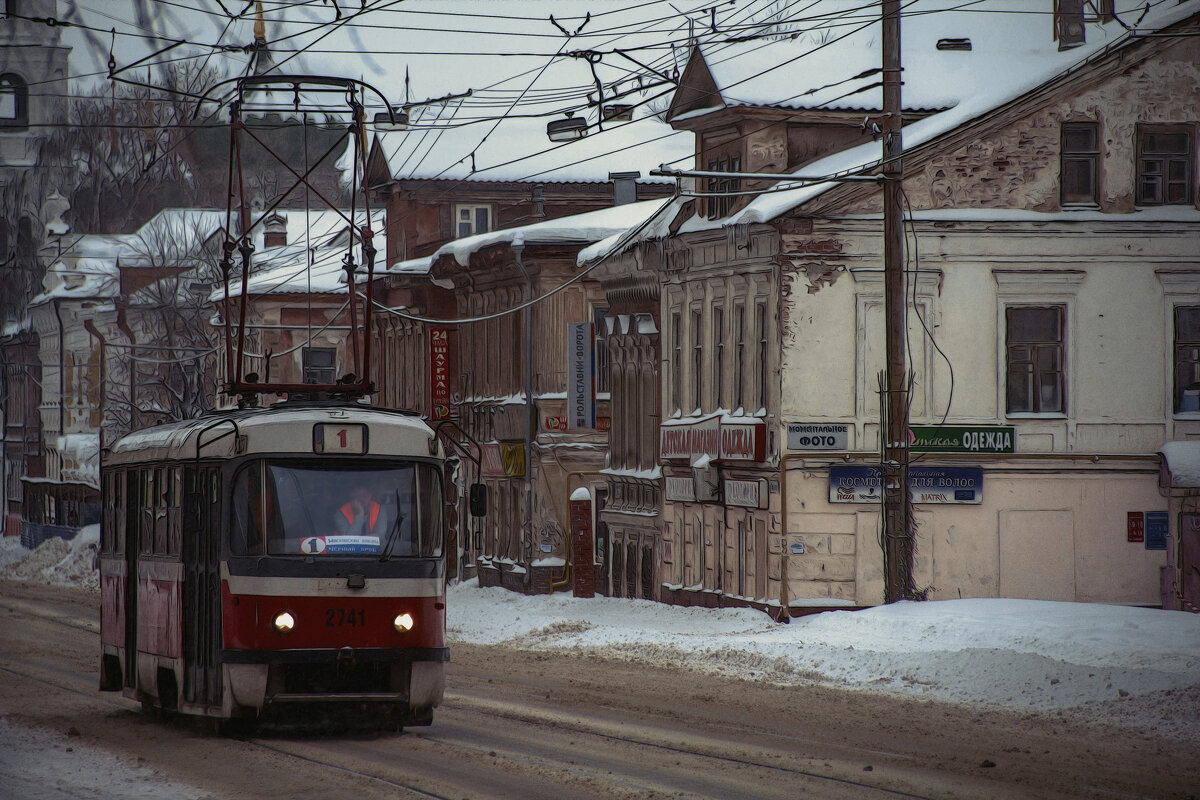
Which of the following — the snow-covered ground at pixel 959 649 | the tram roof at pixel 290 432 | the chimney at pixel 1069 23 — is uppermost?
the chimney at pixel 1069 23

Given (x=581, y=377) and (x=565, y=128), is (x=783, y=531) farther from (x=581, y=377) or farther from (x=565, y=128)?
(x=581, y=377)

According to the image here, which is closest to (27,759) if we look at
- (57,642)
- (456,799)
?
(456,799)

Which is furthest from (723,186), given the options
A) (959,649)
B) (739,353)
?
(959,649)

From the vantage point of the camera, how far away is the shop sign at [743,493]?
100ft

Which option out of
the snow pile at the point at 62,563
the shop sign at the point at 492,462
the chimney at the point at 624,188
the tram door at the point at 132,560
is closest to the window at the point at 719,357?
the shop sign at the point at 492,462

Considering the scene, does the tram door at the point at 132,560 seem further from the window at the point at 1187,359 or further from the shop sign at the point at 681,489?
the window at the point at 1187,359

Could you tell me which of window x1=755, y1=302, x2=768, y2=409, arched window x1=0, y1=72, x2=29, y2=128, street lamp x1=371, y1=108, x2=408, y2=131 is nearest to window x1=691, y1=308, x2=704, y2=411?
window x1=755, y1=302, x2=768, y2=409

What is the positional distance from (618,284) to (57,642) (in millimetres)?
13924

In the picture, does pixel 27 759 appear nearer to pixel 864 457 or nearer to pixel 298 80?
pixel 298 80

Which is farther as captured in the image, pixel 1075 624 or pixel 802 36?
pixel 802 36

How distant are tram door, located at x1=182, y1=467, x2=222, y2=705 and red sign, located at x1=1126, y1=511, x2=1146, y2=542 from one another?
61.8 feet

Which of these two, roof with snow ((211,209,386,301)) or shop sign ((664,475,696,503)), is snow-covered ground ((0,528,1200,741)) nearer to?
shop sign ((664,475,696,503))

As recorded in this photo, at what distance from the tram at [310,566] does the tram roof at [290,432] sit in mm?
11

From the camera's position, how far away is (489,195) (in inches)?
1982
